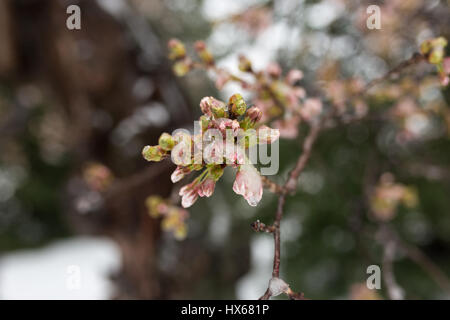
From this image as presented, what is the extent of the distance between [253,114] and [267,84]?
254mm

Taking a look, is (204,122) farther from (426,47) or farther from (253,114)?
(426,47)

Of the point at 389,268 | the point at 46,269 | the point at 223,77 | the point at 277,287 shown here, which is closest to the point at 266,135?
the point at 277,287

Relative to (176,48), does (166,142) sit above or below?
below

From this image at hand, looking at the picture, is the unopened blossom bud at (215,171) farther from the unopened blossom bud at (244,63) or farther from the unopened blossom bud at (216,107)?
the unopened blossom bud at (244,63)

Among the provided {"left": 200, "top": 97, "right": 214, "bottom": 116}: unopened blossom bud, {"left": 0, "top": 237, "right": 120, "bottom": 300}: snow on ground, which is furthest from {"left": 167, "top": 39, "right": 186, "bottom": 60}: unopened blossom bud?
{"left": 0, "top": 237, "right": 120, "bottom": 300}: snow on ground

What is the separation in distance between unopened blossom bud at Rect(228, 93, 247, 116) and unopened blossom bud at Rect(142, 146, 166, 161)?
7 cm

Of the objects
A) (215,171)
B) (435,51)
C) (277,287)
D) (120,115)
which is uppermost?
(120,115)

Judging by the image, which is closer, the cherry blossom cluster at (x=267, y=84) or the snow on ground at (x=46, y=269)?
the cherry blossom cluster at (x=267, y=84)

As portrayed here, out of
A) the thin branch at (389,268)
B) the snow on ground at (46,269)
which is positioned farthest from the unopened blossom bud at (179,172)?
the snow on ground at (46,269)

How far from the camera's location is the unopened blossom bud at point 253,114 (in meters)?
0.31

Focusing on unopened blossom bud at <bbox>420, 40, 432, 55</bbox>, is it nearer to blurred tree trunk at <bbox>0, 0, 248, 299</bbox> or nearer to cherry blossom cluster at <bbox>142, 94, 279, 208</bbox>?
cherry blossom cluster at <bbox>142, 94, 279, 208</bbox>

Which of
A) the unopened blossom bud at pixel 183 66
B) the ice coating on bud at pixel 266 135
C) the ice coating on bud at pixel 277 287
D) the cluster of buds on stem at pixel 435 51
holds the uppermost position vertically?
the unopened blossom bud at pixel 183 66

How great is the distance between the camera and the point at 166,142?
0.29m

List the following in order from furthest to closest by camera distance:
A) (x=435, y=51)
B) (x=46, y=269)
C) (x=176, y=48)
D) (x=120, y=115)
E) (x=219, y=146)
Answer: (x=46, y=269), (x=120, y=115), (x=176, y=48), (x=435, y=51), (x=219, y=146)
